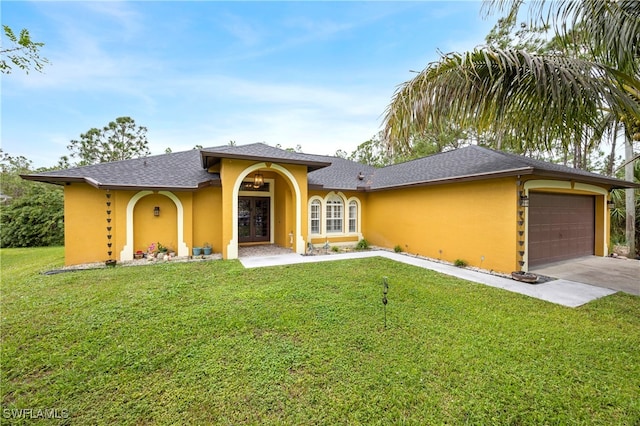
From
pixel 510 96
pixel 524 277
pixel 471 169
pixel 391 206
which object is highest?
pixel 510 96

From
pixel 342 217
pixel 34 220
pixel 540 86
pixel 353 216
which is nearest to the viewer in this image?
pixel 540 86

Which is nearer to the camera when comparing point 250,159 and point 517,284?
point 517,284

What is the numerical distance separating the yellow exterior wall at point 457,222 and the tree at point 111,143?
1175 inches

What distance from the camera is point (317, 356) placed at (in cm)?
338

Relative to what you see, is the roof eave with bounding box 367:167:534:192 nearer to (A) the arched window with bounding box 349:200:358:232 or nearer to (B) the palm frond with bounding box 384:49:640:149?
(B) the palm frond with bounding box 384:49:640:149

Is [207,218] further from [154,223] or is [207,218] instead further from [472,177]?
[472,177]

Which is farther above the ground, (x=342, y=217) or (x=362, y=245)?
(x=342, y=217)

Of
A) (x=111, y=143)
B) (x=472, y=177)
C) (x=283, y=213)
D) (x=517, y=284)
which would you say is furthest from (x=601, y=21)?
(x=111, y=143)

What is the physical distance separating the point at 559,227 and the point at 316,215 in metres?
9.89

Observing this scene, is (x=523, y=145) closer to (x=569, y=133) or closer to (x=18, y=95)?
(x=569, y=133)

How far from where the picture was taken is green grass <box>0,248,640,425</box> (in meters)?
2.52

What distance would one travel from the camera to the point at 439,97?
5.27 metres

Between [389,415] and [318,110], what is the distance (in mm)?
18286

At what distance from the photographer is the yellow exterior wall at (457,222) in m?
7.68
